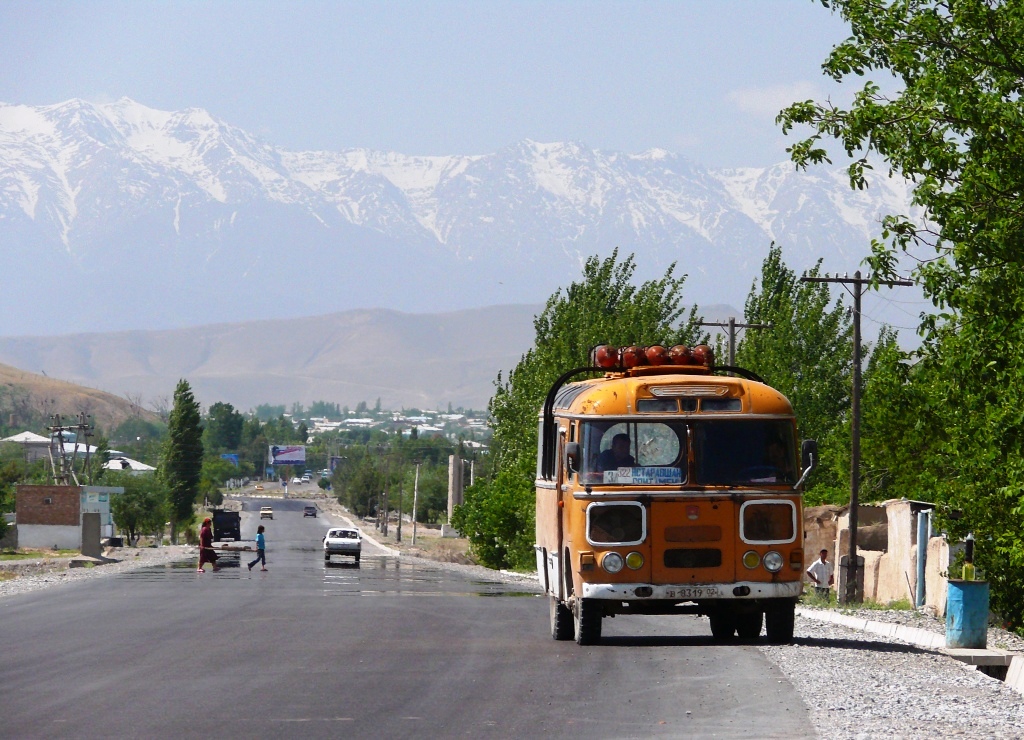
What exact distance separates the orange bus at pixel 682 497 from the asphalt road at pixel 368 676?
80 cm

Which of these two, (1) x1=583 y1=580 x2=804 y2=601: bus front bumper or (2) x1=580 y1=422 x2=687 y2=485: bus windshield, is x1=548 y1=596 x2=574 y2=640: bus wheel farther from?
(2) x1=580 y1=422 x2=687 y2=485: bus windshield

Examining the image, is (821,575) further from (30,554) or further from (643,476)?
(30,554)

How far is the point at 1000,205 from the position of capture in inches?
795

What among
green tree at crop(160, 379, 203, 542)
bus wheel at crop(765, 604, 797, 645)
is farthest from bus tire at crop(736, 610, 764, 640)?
green tree at crop(160, 379, 203, 542)

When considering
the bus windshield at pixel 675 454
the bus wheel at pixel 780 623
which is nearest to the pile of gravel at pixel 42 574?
the bus windshield at pixel 675 454

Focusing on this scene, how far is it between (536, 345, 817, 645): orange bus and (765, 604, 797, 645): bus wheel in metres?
0.08

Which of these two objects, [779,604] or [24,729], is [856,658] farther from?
[24,729]

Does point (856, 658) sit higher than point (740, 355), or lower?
lower

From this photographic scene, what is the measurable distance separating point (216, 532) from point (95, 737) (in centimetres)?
8298

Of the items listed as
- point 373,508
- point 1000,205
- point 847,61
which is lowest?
point 373,508

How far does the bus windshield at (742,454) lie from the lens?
1816cm

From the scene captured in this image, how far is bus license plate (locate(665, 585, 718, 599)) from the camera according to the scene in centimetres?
1784

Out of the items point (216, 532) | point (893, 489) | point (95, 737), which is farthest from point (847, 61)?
point (216, 532)

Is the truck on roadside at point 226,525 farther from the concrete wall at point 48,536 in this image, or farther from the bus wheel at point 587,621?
the bus wheel at point 587,621
